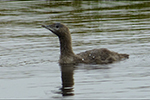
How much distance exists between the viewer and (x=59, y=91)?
11148mm

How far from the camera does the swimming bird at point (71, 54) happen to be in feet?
49.6

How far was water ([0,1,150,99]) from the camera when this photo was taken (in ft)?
37.2

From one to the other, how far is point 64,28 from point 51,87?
397 centimetres

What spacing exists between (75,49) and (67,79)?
5.43 meters

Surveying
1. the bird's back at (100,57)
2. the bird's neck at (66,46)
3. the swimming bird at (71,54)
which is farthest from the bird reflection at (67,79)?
the bird's back at (100,57)

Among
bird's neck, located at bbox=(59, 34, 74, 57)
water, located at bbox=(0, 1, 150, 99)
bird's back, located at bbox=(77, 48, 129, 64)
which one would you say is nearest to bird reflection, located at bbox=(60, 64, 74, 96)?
water, located at bbox=(0, 1, 150, 99)

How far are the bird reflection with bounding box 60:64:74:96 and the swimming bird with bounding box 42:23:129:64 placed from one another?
1.55 feet

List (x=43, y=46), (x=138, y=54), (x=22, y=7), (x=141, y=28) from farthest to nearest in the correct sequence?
(x=22, y=7), (x=141, y=28), (x=43, y=46), (x=138, y=54)

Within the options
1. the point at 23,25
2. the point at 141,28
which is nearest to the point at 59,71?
the point at 141,28

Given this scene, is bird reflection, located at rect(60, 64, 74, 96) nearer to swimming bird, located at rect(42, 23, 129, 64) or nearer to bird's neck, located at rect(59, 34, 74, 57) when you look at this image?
swimming bird, located at rect(42, 23, 129, 64)

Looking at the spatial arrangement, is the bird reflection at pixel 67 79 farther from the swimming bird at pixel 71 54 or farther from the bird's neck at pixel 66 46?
the bird's neck at pixel 66 46

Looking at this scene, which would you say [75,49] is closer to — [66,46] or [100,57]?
[66,46]

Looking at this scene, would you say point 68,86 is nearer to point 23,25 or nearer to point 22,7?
point 23,25

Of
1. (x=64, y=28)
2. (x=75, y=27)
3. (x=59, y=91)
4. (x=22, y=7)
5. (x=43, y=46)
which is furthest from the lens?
(x=22, y=7)
